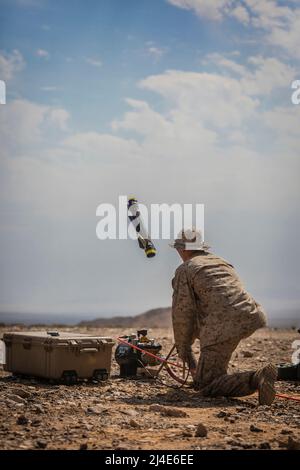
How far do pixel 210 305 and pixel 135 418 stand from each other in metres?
2.22

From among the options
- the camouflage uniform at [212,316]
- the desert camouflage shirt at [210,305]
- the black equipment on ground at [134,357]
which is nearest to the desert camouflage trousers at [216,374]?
the camouflage uniform at [212,316]

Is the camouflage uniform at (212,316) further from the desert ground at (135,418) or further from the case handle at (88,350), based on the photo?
the case handle at (88,350)

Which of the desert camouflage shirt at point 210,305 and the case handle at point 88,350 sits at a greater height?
the desert camouflage shirt at point 210,305

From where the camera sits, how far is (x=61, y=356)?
31.2 feet

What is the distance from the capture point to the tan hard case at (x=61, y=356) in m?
9.55

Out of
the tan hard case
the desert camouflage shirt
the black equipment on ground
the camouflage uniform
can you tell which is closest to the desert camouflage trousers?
the camouflage uniform

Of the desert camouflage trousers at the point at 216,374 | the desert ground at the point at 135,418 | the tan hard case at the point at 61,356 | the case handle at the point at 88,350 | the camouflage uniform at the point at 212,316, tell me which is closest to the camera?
the desert ground at the point at 135,418

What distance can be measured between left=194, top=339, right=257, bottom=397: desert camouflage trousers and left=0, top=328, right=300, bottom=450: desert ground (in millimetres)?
121

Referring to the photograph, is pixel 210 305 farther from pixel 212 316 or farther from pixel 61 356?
pixel 61 356

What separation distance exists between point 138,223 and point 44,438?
593 cm

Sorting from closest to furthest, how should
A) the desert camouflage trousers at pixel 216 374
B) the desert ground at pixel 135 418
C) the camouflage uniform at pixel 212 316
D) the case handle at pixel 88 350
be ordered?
1. the desert ground at pixel 135 418
2. the desert camouflage trousers at pixel 216 374
3. the camouflage uniform at pixel 212 316
4. the case handle at pixel 88 350

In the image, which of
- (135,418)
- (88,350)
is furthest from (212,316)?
(135,418)

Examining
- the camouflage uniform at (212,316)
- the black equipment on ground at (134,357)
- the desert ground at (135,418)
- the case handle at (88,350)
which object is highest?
the camouflage uniform at (212,316)
